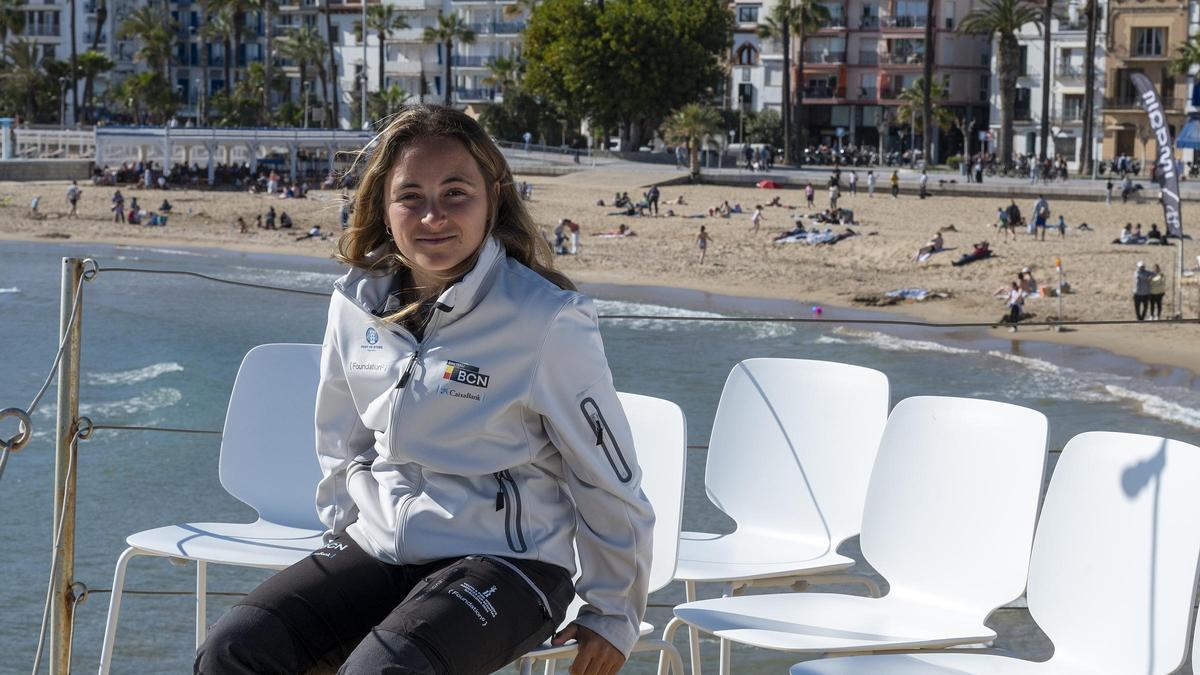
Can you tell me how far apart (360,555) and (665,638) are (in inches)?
29.2

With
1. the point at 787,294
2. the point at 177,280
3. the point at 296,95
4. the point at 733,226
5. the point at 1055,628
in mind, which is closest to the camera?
the point at 1055,628

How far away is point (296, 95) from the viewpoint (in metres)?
80.7

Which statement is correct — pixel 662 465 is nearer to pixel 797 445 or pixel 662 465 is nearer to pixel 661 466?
pixel 661 466

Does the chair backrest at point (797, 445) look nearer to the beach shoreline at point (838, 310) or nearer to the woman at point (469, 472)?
the woman at point (469, 472)

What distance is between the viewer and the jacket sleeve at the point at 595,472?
258cm

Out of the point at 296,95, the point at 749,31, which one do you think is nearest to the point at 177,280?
the point at 749,31

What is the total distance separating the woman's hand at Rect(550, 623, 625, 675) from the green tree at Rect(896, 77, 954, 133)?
59892 mm

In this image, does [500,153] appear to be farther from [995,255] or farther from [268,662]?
[995,255]

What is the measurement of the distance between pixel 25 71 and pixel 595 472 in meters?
78.3

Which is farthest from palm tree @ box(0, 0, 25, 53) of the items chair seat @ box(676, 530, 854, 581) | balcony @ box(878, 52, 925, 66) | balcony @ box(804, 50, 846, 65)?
chair seat @ box(676, 530, 854, 581)

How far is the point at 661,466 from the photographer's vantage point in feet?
10.9

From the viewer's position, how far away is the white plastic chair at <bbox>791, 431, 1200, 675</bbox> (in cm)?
277

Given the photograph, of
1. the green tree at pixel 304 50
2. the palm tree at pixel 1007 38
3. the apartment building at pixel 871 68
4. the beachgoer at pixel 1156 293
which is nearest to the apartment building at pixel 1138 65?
the palm tree at pixel 1007 38

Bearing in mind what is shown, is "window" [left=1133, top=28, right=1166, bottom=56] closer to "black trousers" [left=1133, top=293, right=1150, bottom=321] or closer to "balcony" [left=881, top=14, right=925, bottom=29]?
"balcony" [left=881, top=14, right=925, bottom=29]
